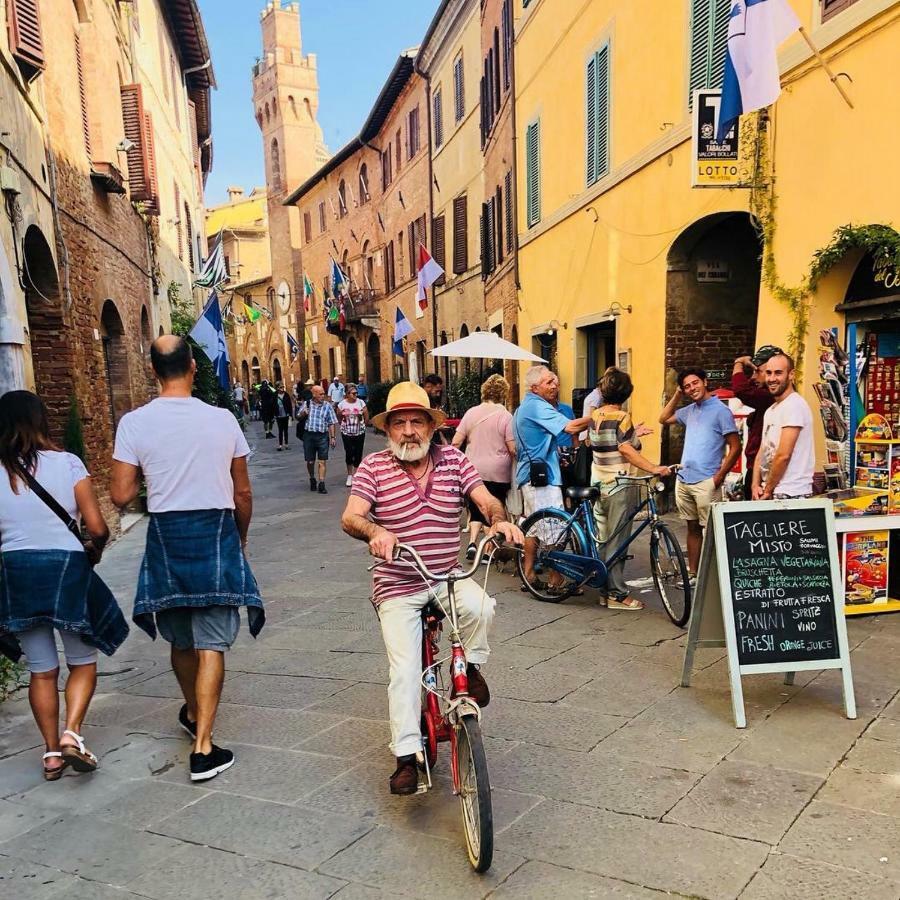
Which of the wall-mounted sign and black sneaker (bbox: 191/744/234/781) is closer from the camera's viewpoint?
black sneaker (bbox: 191/744/234/781)

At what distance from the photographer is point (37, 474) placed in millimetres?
3340

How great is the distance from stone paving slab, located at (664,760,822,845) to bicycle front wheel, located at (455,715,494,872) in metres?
0.76

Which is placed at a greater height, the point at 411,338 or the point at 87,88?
the point at 87,88

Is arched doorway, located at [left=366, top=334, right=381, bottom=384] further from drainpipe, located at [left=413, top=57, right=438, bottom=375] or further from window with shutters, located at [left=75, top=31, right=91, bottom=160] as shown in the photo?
window with shutters, located at [left=75, top=31, right=91, bottom=160]

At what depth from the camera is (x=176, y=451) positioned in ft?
10.7

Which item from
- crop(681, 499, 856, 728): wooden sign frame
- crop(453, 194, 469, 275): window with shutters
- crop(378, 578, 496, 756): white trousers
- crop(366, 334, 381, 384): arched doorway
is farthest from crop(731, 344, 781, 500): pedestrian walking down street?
crop(366, 334, 381, 384): arched doorway

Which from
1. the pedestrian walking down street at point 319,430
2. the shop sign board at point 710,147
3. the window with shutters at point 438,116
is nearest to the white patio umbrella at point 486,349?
the shop sign board at point 710,147

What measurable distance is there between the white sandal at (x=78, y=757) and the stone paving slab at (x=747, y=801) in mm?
2434

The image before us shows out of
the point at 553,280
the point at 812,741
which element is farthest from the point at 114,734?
the point at 553,280

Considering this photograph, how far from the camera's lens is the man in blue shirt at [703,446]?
219 inches

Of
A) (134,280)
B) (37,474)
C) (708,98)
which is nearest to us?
(37,474)

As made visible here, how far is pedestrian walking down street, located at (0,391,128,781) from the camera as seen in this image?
3314mm

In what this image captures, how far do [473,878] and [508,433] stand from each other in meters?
4.15

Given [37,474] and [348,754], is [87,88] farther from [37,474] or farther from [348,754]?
[348,754]
